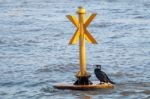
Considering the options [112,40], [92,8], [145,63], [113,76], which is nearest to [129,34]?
[112,40]

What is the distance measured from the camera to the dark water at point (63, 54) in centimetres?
1827

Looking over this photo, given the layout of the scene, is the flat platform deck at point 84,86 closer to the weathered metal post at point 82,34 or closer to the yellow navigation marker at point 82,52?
the yellow navigation marker at point 82,52

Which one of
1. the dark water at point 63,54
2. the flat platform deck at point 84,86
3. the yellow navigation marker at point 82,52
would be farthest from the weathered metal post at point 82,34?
the dark water at point 63,54

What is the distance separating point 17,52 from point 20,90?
7957 mm

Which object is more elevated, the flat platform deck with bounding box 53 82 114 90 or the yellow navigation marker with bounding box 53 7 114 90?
the yellow navigation marker with bounding box 53 7 114 90

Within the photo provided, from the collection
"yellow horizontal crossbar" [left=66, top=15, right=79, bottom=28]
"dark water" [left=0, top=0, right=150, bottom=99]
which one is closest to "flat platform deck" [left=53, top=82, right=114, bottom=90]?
"dark water" [left=0, top=0, right=150, bottom=99]

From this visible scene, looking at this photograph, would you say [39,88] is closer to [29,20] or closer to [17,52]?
[17,52]

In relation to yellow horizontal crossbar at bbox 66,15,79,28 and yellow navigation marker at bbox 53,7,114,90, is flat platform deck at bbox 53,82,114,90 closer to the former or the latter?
yellow navigation marker at bbox 53,7,114,90

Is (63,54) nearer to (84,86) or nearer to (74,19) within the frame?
(84,86)

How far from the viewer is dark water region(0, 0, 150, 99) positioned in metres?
18.3

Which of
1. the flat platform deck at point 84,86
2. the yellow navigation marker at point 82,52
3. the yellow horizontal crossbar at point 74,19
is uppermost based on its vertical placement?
the yellow horizontal crossbar at point 74,19

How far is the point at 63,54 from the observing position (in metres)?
25.5

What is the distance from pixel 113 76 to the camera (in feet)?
67.4

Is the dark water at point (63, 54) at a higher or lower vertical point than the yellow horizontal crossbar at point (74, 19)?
lower
